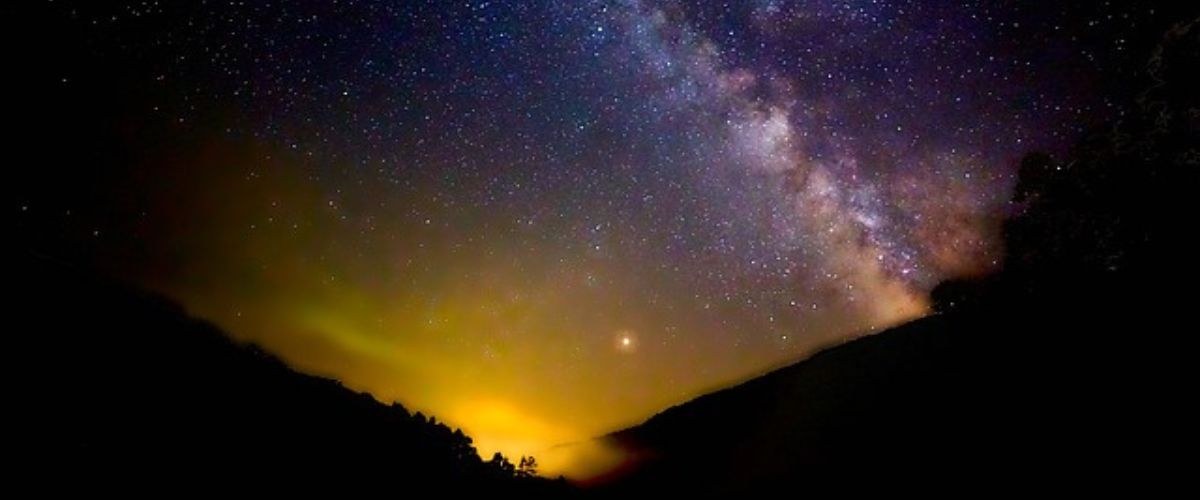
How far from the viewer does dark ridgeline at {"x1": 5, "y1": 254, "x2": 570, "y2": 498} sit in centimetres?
612

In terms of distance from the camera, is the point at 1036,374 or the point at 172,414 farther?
the point at 1036,374

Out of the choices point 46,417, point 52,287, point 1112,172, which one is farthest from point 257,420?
point 1112,172

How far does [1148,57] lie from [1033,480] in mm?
16862

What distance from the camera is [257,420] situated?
8195mm

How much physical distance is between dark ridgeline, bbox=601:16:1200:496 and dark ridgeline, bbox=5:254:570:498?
19.4 ft

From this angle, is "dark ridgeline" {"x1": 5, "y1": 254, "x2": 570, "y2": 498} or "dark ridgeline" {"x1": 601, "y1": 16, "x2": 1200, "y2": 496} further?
"dark ridgeline" {"x1": 601, "y1": 16, "x2": 1200, "y2": 496}

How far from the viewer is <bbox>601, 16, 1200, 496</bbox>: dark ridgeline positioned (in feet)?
30.2

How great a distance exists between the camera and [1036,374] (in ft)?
36.9

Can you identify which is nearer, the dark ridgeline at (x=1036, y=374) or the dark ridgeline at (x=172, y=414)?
the dark ridgeline at (x=172, y=414)

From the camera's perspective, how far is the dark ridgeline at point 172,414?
20.1 feet

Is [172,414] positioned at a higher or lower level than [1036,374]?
higher

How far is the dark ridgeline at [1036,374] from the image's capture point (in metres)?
9.20

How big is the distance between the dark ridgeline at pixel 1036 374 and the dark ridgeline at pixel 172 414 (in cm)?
591

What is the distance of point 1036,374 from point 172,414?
44.3 ft
